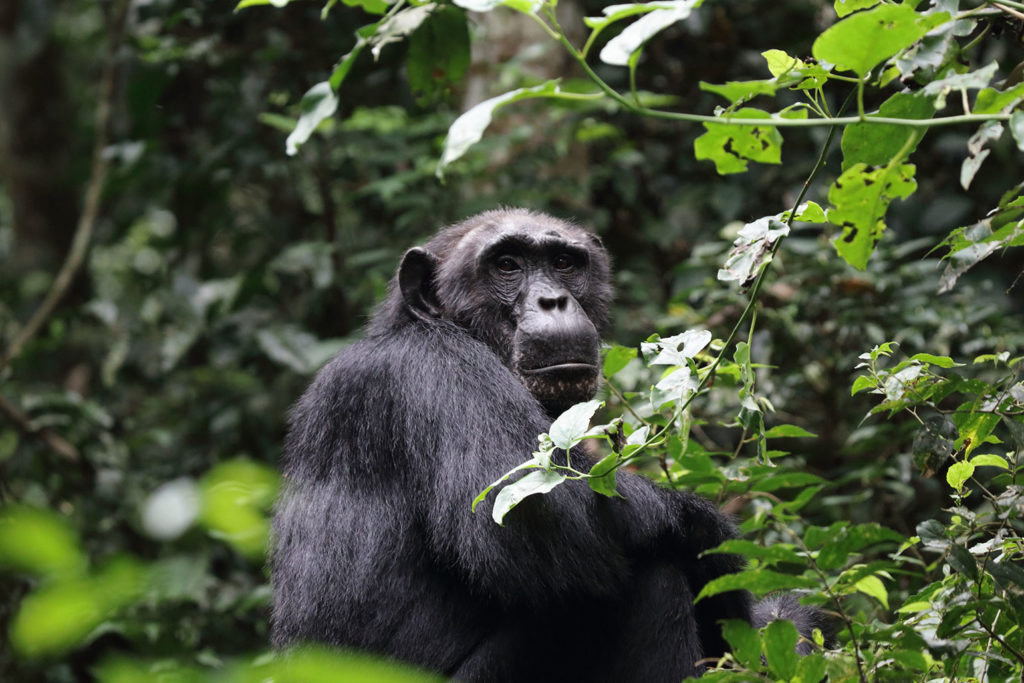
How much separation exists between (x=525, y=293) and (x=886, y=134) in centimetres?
200

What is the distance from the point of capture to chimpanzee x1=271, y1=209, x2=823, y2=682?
3377 mm

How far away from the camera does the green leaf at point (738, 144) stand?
2418 mm

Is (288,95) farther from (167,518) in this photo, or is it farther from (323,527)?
(167,518)

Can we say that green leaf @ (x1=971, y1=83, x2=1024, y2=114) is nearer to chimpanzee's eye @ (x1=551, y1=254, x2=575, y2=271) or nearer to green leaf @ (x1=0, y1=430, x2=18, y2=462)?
chimpanzee's eye @ (x1=551, y1=254, x2=575, y2=271)

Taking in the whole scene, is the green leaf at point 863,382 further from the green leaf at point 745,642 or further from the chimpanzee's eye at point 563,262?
the chimpanzee's eye at point 563,262

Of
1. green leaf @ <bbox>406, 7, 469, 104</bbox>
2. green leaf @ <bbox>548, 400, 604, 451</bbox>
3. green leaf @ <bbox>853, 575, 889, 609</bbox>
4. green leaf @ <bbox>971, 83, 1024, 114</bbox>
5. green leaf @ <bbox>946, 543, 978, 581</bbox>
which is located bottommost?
green leaf @ <bbox>853, 575, 889, 609</bbox>

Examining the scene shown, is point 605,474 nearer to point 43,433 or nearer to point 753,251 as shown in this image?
point 753,251

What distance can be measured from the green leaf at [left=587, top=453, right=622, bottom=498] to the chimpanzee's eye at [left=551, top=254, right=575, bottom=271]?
1683 mm

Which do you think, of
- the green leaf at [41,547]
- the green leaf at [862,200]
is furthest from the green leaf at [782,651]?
the green leaf at [41,547]

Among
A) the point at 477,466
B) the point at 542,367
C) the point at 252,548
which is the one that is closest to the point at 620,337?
the point at 542,367

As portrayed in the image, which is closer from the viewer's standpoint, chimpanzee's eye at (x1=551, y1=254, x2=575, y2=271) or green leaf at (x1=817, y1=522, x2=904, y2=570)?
green leaf at (x1=817, y1=522, x2=904, y2=570)

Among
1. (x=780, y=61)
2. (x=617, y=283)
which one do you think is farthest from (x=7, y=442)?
(x=780, y=61)

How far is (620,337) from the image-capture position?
666 cm

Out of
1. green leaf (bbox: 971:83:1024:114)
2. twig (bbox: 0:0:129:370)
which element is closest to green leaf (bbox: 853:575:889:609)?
green leaf (bbox: 971:83:1024:114)
